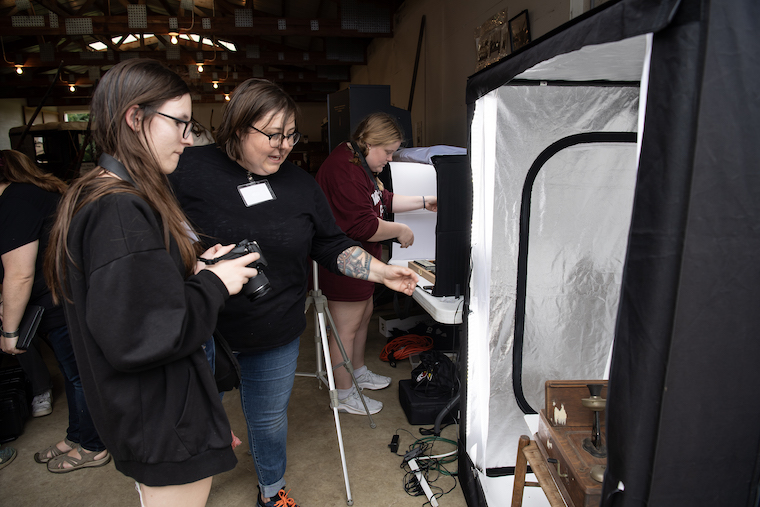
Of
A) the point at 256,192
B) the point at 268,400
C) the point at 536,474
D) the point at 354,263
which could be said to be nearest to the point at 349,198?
the point at 354,263

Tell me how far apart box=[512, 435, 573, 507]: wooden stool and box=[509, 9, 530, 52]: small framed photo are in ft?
8.69

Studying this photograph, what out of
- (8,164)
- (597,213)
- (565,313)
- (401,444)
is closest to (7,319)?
(8,164)

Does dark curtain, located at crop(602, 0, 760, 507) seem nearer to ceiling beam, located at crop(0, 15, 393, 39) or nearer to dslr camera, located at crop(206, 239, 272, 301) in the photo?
dslr camera, located at crop(206, 239, 272, 301)

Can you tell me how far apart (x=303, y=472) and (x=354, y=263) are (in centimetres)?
111

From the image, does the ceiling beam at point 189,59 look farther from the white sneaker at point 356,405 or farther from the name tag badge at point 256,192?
the name tag badge at point 256,192

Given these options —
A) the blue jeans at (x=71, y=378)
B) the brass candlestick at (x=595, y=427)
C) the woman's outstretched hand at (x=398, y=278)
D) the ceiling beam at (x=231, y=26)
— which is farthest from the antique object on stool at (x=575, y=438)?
the ceiling beam at (x=231, y=26)

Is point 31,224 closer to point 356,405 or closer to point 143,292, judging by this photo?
point 143,292

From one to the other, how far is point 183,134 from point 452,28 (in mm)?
4253

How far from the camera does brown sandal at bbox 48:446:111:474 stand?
6.86ft

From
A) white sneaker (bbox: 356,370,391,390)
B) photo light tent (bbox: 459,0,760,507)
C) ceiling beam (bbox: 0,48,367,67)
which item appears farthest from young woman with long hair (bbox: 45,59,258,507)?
ceiling beam (bbox: 0,48,367,67)

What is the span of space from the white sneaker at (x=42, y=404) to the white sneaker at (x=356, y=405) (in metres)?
1.64

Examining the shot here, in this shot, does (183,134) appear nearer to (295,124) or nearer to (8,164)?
(295,124)

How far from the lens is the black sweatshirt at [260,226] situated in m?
1.35

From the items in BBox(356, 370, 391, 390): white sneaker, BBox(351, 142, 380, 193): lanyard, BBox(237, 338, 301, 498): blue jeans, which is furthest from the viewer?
BBox(356, 370, 391, 390): white sneaker
